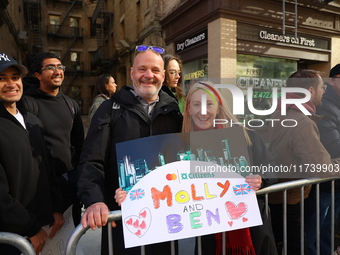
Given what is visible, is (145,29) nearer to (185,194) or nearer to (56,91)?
(56,91)

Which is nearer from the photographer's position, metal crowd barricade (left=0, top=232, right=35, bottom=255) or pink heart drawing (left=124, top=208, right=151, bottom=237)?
metal crowd barricade (left=0, top=232, right=35, bottom=255)

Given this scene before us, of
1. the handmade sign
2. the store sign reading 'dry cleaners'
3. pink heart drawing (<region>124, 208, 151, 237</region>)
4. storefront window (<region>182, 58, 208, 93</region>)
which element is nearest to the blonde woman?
the handmade sign

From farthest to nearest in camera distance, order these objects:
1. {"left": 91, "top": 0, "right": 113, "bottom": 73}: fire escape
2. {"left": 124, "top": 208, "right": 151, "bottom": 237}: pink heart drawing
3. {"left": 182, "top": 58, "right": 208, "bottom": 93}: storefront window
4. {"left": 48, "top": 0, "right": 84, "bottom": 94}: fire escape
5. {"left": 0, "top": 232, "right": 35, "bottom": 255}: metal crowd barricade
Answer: {"left": 48, "top": 0, "right": 84, "bottom": 94}: fire escape, {"left": 91, "top": 0, "right": 113, "bottom": 73}: fire escape, {"left": 182, "top": 58, "right": 208, "bottom": 93}: storefront window, {"left": 124, "top": 208, "right": 151, "bottom": 237}: pink heart drawing, {"left": 0, "top": 232, "right": 35, "bottom": 255}: metal crowd barricade

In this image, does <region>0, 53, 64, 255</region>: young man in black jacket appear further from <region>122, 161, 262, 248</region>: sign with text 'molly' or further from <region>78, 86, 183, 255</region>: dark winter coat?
<region>122, 161, 262, 248</region>: sign with text 'molly'

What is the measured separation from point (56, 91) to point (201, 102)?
68.5 inches

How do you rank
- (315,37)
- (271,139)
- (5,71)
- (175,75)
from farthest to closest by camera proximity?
(315,37) → (175,75) → (271,139) → (5,71)

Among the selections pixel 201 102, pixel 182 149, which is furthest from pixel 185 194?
pixel 201 102

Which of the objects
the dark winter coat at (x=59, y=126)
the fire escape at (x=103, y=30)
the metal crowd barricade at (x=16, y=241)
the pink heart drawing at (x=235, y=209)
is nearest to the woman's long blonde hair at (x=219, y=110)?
the pink heart drawing at (x=235, y=209)

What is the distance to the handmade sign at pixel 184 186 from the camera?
1.45m

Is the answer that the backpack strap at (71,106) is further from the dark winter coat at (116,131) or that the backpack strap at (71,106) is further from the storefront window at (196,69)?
the storefront window at (196,69)

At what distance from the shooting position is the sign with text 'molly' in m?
1.43

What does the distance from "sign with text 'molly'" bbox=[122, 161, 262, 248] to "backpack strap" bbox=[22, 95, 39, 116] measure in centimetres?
149

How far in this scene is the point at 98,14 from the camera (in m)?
21.5

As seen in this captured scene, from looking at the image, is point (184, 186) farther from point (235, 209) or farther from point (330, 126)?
point (330, 126)
